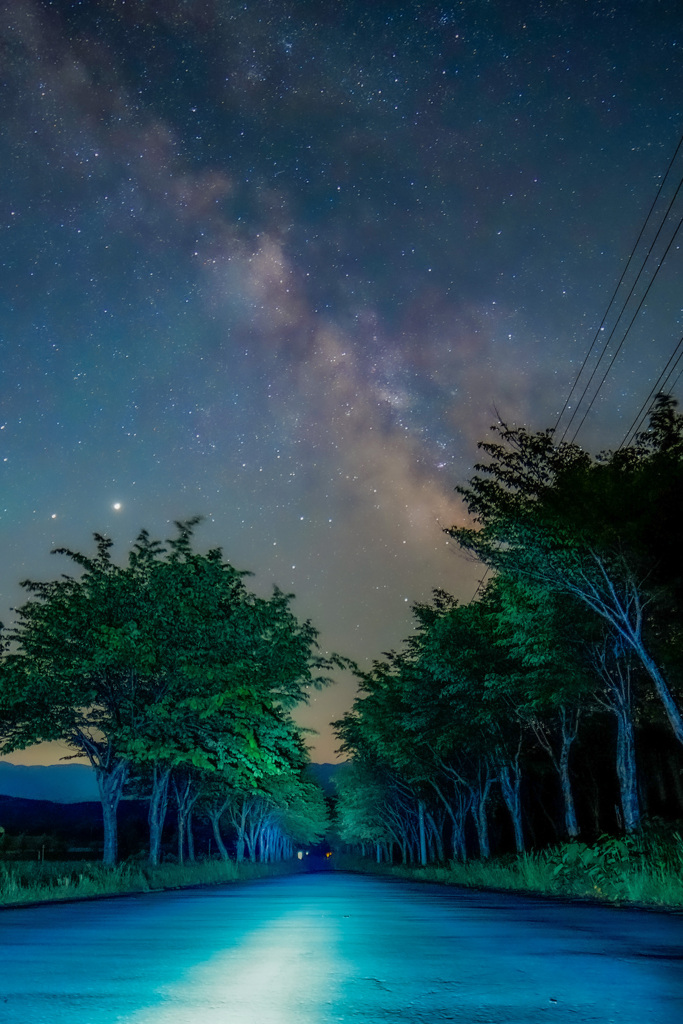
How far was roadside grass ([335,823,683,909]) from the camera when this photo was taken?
47.6ft

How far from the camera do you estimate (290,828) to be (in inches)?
4333

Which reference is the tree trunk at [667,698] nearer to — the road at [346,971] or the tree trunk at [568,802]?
the road at [346,971]

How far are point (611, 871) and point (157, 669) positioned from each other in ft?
45.6

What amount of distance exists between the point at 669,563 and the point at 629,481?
2.17 metres

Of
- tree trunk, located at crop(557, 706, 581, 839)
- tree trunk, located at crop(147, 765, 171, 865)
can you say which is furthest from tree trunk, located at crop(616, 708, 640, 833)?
tree trunk, located at crop(147, 765, 171, 865)

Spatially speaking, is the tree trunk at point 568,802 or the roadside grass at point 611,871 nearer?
the roadside grass at point 611,871

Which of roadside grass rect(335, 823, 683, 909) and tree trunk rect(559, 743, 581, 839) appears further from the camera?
tree trunk rect(559, 743, 581, 839)

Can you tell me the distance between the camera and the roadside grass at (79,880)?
56.4 feet

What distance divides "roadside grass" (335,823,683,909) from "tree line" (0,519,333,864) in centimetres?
759

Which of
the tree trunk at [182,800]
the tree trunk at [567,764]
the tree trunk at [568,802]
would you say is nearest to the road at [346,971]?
the tree trunk at [568,802]

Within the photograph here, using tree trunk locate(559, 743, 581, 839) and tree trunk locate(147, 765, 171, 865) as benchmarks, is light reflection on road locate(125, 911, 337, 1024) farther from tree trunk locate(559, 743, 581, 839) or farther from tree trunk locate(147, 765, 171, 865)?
tree trunk locate(147, 765, 171, 865)

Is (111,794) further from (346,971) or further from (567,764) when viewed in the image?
(346,971)

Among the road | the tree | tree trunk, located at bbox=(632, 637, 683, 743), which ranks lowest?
the road

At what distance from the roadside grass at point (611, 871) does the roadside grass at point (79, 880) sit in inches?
396
